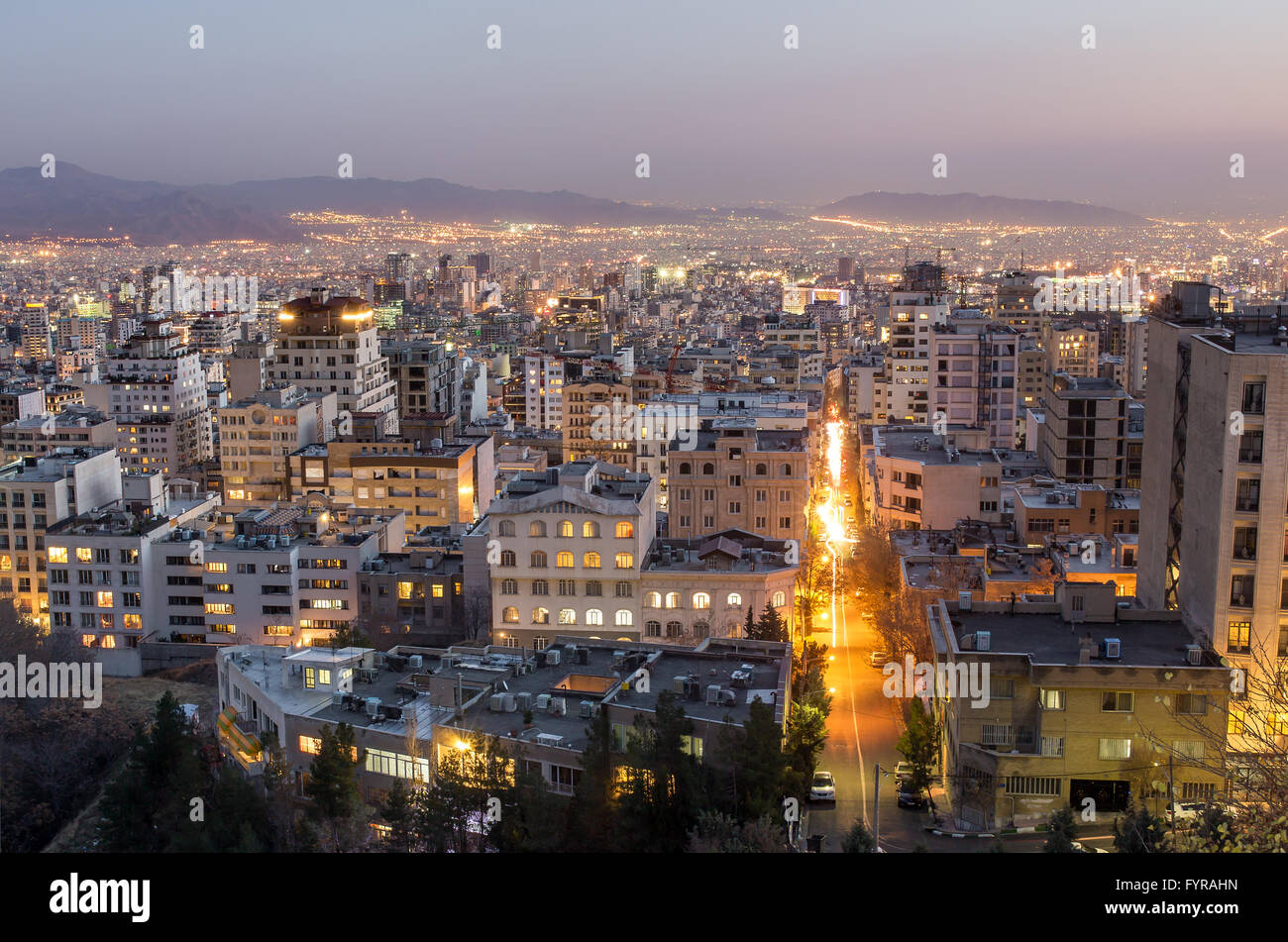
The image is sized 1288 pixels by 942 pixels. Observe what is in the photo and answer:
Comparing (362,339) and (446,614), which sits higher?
(362,339)

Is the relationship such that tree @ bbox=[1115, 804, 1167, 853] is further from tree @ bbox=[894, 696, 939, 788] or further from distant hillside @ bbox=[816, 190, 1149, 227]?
distant hillside @ bbox=[816, 190, 1149, 227]

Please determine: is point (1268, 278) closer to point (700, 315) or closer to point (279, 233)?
point (700, 315)

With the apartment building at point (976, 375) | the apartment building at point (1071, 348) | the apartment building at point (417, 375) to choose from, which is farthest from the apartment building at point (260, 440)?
the apartment building at point (1071, 348)

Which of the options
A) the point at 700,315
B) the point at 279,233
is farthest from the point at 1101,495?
the point at 279,233

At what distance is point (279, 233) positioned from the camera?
130 meters

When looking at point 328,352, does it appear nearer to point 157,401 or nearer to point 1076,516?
point 157,401

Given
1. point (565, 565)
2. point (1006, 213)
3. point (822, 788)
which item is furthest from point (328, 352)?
point (1006, 213)

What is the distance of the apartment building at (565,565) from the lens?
759 inches

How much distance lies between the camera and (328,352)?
4034 cm

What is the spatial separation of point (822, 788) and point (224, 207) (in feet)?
406

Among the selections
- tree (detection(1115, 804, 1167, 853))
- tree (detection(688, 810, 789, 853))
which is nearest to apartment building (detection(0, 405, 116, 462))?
tree (detection(688, 810, 789, 853))

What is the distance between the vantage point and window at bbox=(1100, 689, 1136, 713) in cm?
1261
